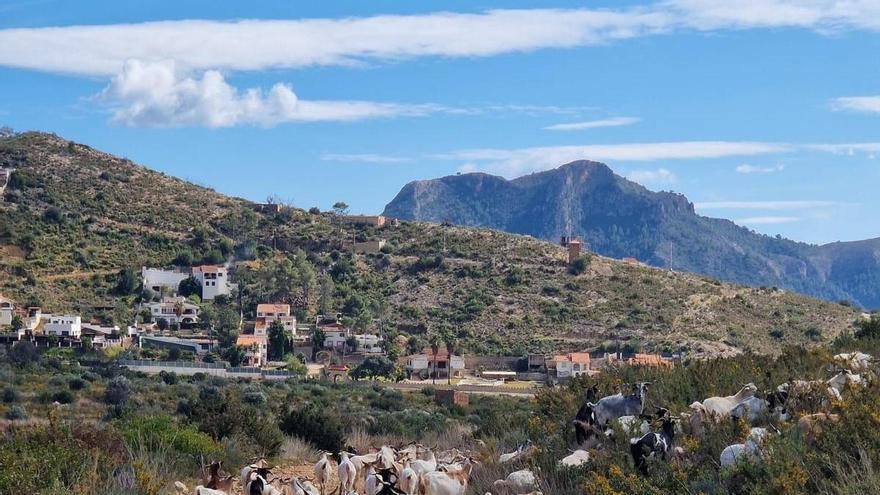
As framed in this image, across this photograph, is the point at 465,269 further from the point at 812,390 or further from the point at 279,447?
the point at 812,390

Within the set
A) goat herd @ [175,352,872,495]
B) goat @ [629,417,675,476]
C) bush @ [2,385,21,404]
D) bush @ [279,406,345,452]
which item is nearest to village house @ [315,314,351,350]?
bush @ [2,385,21,404]

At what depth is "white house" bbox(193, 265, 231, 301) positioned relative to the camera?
86.3 m

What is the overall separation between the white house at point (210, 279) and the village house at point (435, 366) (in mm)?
23152

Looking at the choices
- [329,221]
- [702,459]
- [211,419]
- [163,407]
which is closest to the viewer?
[702,459]

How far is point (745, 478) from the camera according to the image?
31.7 feet

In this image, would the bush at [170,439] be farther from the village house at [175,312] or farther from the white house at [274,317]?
the village house at [175,312]

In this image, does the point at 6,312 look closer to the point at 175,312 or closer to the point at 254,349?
the point at 175,312

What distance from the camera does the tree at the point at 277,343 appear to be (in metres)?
72.6

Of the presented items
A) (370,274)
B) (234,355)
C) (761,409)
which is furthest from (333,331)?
(761,409)

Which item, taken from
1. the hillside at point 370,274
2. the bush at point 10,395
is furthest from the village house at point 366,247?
the bush at point 10,395

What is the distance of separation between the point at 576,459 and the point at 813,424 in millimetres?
2785

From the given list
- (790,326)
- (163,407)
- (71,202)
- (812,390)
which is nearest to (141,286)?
(71,202)

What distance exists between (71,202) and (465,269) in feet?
110

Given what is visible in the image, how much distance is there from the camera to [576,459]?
12312mm
